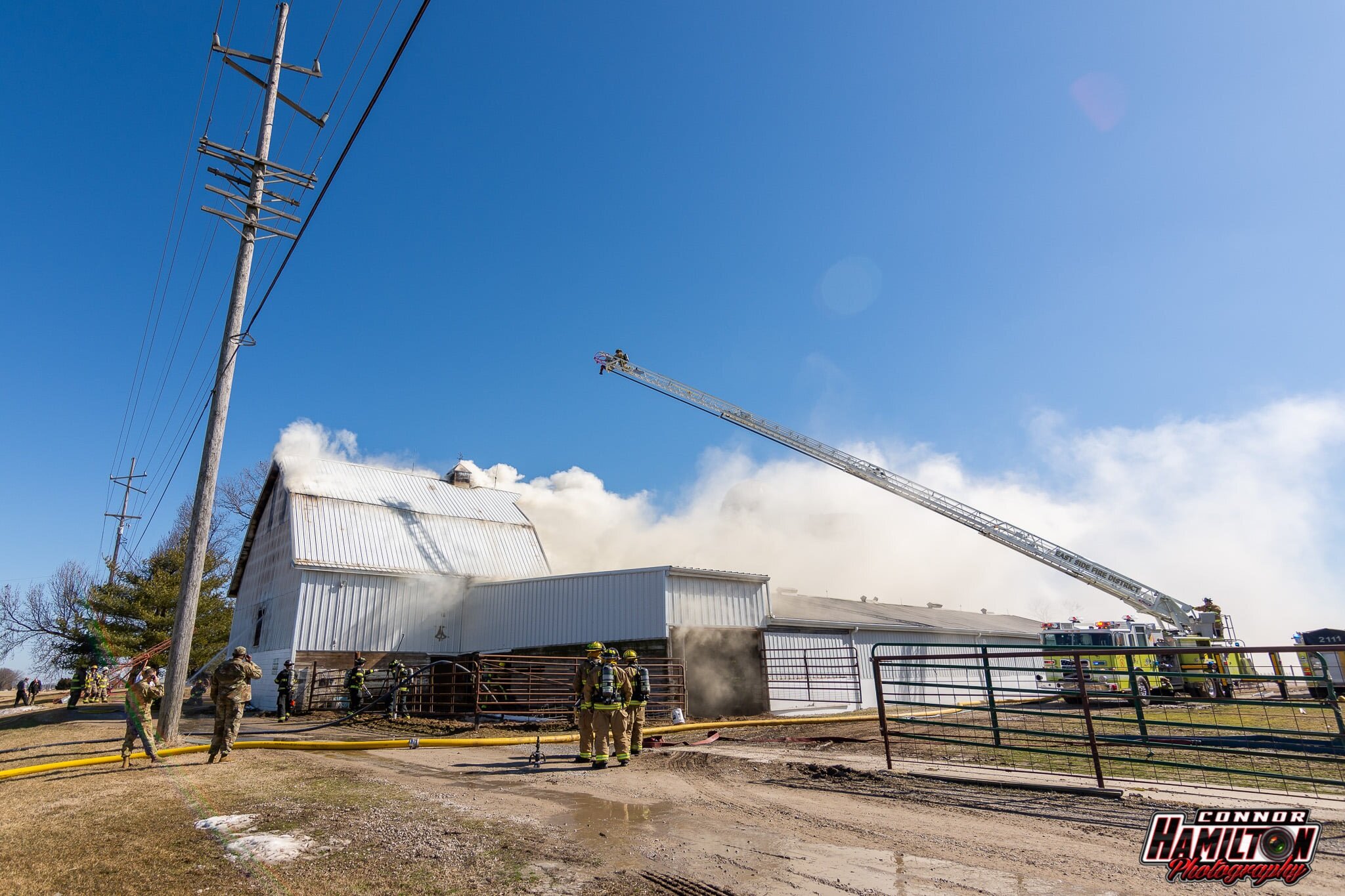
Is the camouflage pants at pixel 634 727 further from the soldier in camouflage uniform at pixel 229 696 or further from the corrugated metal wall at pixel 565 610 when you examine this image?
the corrugated metal wall at pixel 565 610

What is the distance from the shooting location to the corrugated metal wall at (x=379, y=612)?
22641mm

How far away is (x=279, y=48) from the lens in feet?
50.4

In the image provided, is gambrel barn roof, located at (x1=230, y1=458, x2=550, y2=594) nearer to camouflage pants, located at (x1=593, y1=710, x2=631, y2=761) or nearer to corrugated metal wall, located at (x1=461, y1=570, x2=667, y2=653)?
corrugated metal wall, located at (x1=461, y1=570, x2=667, y2=653)

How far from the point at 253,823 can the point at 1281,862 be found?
7.67 meters

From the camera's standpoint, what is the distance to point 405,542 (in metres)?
26.0

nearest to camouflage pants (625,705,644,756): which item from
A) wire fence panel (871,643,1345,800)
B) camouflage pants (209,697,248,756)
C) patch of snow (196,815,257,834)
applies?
wire fence panel (871,643,1345,800)

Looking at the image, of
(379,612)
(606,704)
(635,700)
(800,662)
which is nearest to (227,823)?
(606,704)

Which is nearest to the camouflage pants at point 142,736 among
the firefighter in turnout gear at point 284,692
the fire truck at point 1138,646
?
the firefighter in turnout gear at point 284,692

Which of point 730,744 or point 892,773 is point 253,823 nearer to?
point 892,773

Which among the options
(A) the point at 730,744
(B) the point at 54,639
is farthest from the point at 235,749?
(B) the point at 54,639

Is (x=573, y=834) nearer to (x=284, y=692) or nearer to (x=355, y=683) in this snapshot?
(x=355, y=683)

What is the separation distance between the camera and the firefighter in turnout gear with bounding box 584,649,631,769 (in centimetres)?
988

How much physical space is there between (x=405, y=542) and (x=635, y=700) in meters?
17.7
